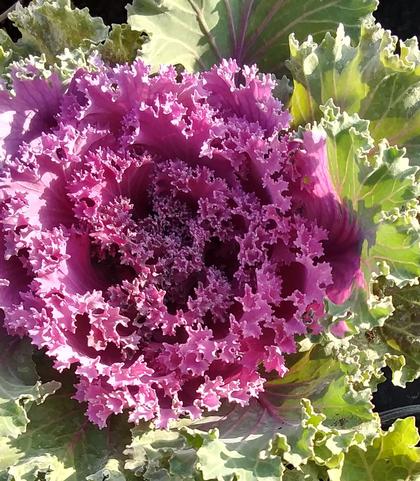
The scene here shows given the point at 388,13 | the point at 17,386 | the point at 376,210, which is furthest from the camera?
the point at 388,13

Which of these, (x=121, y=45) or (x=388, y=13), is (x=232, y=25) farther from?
(x=388, y=13)

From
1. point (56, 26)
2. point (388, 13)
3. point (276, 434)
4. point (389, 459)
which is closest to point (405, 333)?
point (389, 459)

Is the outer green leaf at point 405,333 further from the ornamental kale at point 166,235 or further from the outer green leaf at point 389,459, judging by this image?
the ornamental kale at point 166,235

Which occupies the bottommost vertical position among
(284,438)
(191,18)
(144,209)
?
(284,438)

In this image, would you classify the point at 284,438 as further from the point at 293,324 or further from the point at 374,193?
the point at 374,193

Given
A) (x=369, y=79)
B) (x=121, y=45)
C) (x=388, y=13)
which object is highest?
(x=388, y=13)

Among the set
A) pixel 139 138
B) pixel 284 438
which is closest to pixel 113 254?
pixel 139 138
